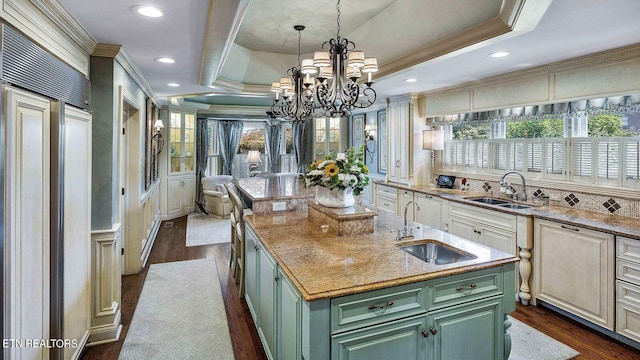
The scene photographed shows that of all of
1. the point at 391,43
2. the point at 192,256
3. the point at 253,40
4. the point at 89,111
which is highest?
the point at 253,40

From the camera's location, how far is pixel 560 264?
3145 millimetres

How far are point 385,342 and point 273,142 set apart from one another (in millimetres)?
7438

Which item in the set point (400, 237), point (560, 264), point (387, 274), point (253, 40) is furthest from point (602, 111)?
point (253, 40)

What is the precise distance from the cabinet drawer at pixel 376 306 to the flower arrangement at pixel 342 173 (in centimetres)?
105

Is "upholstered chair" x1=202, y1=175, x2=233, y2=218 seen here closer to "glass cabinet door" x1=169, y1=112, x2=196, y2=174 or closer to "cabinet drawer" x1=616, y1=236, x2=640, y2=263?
"glass cabinet door" x1=169, y1=112, x2=196, y2=174

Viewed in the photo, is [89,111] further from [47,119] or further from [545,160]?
[545,160]

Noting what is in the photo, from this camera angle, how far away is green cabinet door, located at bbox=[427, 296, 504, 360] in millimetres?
1854

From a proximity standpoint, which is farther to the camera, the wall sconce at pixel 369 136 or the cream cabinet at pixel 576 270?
the wall sconce at pixel 369 136

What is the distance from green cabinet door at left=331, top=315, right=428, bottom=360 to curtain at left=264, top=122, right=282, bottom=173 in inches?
289

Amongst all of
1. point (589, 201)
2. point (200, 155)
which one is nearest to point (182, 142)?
point (200, 155)

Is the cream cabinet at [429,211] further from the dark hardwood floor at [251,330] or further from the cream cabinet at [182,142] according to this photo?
the cream cabinet at [182,142]

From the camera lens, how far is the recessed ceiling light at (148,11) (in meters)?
2.07

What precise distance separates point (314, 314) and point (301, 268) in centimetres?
35

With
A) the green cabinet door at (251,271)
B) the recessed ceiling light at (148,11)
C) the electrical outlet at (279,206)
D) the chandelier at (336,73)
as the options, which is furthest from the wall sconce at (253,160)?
the recessed ceiling light at (148,11)
